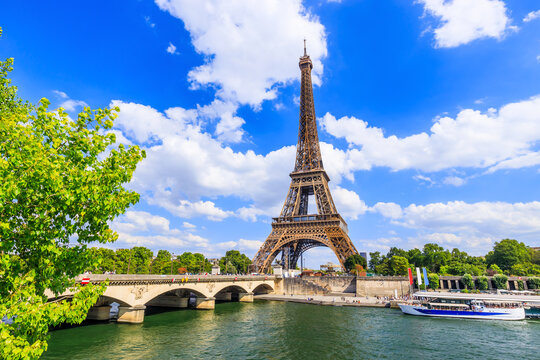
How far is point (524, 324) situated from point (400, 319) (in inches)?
599

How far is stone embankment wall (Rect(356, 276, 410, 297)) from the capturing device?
2406 inches

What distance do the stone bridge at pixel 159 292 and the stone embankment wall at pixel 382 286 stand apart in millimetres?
21464

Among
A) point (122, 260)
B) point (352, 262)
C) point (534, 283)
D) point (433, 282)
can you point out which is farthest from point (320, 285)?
point (122, 260)

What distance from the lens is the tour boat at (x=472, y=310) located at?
39.0m

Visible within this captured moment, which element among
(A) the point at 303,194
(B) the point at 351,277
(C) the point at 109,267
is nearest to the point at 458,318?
(B) the point at 351,277

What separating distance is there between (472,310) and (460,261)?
178 ft

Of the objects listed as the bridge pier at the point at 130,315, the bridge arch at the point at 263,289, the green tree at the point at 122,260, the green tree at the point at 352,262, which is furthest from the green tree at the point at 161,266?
the bridge pier at the point at 130,315

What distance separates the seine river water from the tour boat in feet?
5.52

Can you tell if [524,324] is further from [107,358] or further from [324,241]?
[107,358]

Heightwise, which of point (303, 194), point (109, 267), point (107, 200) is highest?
point (303, 194)

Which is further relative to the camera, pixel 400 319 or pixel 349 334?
pixel 400 319

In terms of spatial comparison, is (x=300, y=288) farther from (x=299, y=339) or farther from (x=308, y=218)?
(x=299, y=339)

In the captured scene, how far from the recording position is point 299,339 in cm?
2711

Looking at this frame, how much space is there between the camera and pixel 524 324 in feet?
119
